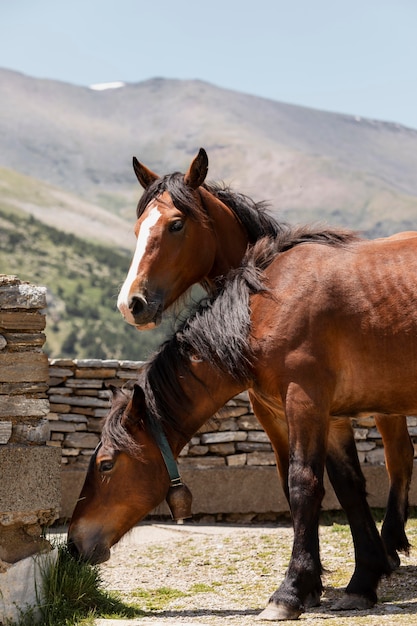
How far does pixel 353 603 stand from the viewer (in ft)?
17.3

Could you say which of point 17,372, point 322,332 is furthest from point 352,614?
point 17,372

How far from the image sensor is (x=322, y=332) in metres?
5.23

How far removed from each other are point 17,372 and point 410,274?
96.1 inches

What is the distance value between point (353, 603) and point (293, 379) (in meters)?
1.38

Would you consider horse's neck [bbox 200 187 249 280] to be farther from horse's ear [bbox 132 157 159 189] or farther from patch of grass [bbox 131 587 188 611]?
patch of grass [bbox 131 587 188 611]

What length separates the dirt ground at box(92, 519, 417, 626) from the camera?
5105 mm

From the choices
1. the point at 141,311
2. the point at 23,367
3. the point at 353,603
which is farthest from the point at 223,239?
the point at 353,603

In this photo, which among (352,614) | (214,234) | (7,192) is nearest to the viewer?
(352,614)

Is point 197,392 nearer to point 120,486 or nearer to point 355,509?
point 120,486

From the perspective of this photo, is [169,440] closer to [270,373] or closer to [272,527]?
[270,373]

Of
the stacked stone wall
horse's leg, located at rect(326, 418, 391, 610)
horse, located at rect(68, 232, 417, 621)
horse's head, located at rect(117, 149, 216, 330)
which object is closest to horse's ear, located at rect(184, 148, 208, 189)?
horse's head, located at rect(117, 149, 216, 330)

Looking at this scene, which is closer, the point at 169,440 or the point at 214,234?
the point at 169,440

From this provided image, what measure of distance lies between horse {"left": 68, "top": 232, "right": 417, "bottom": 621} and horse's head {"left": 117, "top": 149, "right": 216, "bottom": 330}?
343 millimetres

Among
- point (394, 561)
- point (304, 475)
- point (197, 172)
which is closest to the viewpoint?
point (304, 475)
